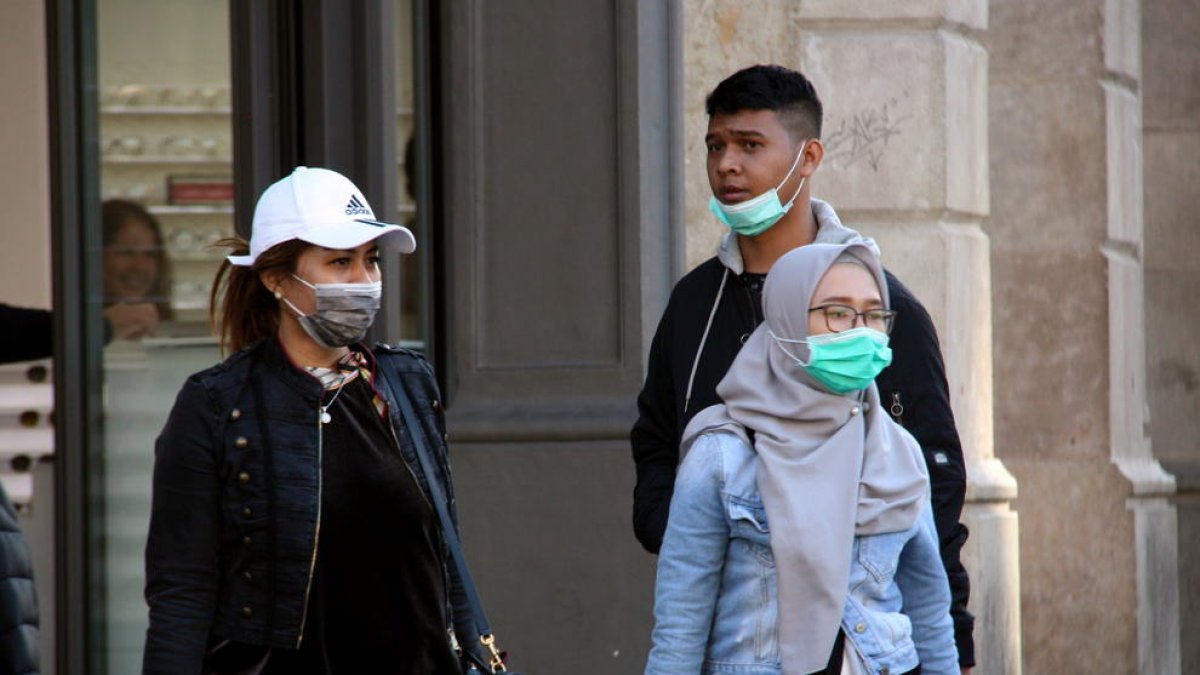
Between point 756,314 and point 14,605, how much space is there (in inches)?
67.2

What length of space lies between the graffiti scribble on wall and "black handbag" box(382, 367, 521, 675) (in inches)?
138

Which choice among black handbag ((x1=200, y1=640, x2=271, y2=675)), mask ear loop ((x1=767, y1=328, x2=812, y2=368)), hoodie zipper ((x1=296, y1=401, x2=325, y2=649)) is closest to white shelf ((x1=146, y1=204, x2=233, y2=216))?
hoodie zipper ((x1=296, y1=401, x2=325, y2=649))

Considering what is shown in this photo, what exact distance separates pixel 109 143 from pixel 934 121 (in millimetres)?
2882

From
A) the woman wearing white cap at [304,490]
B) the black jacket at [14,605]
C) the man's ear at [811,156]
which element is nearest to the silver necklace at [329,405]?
the woman wearing white cap at [304,490]

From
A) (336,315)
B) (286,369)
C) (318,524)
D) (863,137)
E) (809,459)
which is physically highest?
(863,137)

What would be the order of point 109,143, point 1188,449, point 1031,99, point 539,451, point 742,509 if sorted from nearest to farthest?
point 742,509 → point 109,143 → point 539,451 → point 1031,99 → point 1188,449

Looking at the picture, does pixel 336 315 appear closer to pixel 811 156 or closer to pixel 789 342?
pixel 789 342

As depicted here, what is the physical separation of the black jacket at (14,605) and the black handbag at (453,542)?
32.2 inches

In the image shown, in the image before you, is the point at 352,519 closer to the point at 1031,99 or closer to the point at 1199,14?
the point at 1031,99

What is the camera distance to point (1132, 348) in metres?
9.70

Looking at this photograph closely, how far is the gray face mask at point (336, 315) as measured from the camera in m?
4.39

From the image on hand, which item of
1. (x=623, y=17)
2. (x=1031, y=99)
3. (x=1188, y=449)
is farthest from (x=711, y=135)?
(x=1188, y=449)

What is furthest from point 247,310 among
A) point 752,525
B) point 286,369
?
point 752,525

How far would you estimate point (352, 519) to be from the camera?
4297 mm
